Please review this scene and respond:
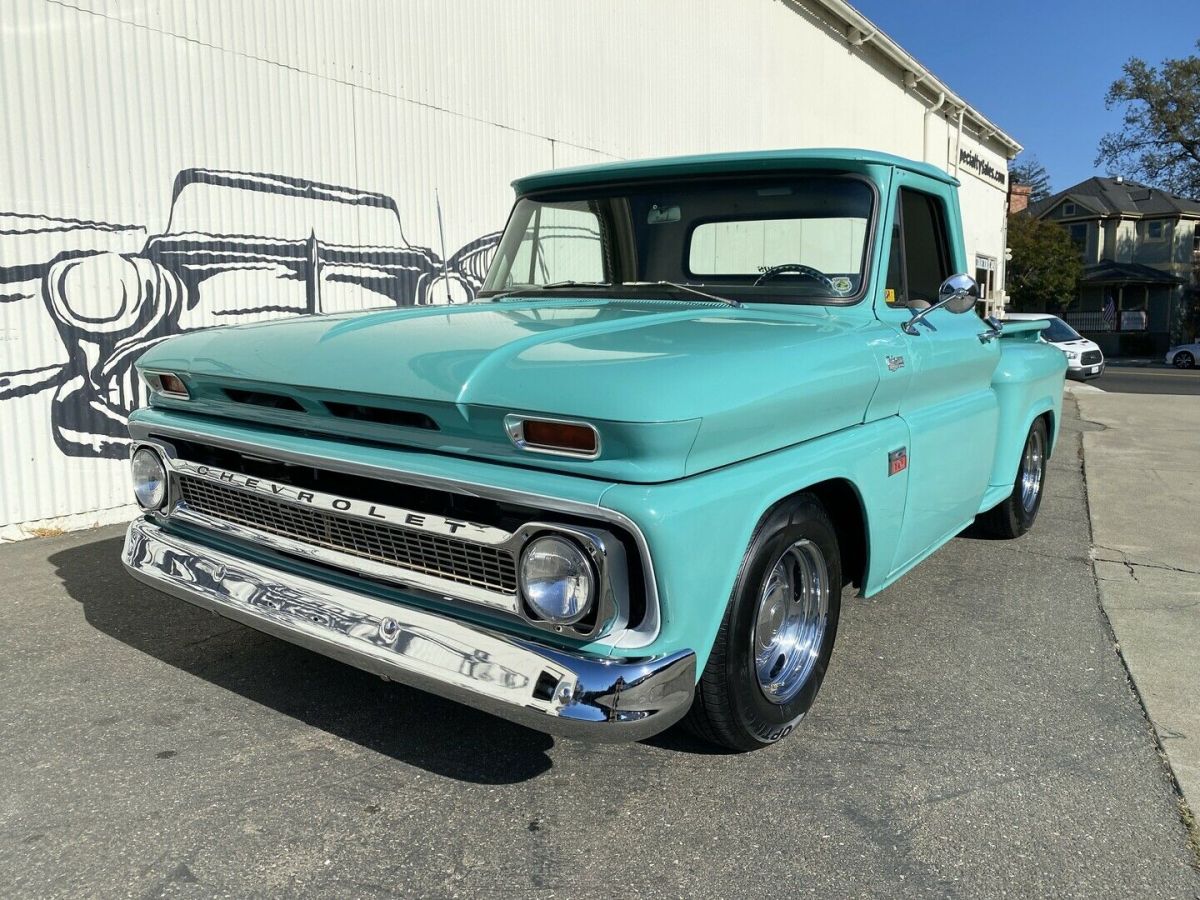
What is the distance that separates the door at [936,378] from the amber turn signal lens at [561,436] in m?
1.55

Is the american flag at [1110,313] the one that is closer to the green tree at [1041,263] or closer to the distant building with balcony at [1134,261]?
the distant building with balcony at [1134,261]

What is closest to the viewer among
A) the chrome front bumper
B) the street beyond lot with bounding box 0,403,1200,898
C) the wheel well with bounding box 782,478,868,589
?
the chrome front bumper

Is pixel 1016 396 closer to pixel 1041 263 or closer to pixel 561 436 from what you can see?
pixel 561 436

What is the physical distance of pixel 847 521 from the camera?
3.06 meters

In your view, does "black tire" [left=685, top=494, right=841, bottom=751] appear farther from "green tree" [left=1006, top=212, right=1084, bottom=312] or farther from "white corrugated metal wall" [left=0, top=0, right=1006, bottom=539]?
"green tree" [left=1006, top=212, right=1084, bottom=312]

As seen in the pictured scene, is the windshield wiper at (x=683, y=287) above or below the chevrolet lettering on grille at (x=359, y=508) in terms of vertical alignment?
above

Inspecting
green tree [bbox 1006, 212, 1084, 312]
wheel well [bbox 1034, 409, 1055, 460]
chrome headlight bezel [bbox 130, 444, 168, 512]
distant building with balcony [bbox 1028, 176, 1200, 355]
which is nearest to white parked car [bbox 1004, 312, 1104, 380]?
wheel well [bbox 1034, 409, 1055, 460]

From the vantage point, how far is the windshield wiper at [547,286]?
11.9 ft

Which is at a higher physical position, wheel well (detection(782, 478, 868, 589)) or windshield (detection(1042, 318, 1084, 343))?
windshield (detection(1042, 318, 1084, 343))

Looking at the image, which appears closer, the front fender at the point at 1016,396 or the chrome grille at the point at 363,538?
the chrome grille at the point at 363,538

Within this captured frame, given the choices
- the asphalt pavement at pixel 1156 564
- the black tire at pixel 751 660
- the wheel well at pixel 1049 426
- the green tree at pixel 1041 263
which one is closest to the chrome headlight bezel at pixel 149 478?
the black tire at pixel 751 660

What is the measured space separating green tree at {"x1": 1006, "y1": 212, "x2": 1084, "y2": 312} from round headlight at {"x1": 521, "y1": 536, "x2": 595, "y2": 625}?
47.3 m

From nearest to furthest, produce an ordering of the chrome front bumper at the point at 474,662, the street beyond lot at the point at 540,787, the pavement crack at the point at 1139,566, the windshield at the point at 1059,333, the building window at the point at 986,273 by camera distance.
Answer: the chrome front bumper at the point at 474,662 < the street beyond lot at the point at 540,787 < the pavement crack at the point at 1139,566 < the windshield at the point at 1059,333 < the building window at the point at 986,273

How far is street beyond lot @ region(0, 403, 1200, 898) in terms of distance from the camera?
220 cm
